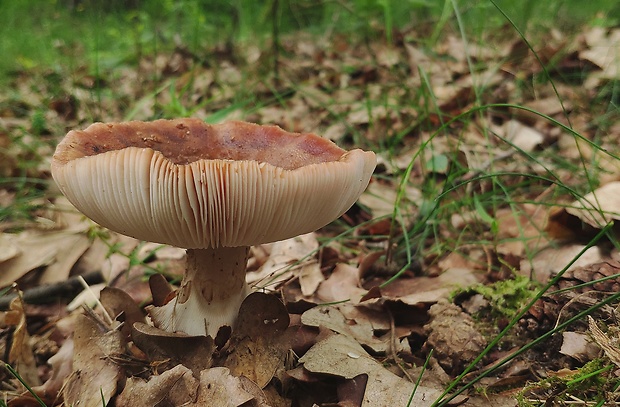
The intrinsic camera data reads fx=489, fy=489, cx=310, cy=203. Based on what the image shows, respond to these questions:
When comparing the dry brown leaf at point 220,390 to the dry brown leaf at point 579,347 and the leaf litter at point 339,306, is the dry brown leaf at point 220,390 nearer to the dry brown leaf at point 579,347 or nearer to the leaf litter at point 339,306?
the leaf litter at point 339,306

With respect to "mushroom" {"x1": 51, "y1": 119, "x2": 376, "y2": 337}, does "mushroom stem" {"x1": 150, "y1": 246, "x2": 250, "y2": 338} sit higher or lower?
lower

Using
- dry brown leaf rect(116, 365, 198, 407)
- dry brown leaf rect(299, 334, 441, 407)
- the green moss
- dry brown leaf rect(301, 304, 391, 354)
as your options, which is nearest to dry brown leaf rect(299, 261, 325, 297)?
dry brown leaf rect(301, 304, 391, 354)

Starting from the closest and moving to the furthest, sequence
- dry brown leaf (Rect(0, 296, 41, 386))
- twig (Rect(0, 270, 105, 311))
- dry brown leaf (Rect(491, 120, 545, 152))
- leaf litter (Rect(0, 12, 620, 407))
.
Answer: leaf litter (Rect(0, 12, 620, 407)), dry brown leaf (Rect(0, 296, 41, 386)), twig (Rect(0, 270, 105, 311)), dry brown leaf (Rect(491, 120, 545, 152))

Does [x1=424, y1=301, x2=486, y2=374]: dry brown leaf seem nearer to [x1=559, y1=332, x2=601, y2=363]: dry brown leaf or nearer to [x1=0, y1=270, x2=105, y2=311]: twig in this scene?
[x1=559, y1=332, x2=601, y2=363]: dry brown leaf

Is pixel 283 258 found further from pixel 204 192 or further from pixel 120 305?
pixel 204 192

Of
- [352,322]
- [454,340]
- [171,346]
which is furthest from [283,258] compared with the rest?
[454,340]

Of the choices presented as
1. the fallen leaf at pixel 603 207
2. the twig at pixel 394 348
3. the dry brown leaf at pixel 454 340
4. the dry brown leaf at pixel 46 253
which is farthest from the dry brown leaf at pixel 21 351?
the fallen leaf at pixel 603 207
